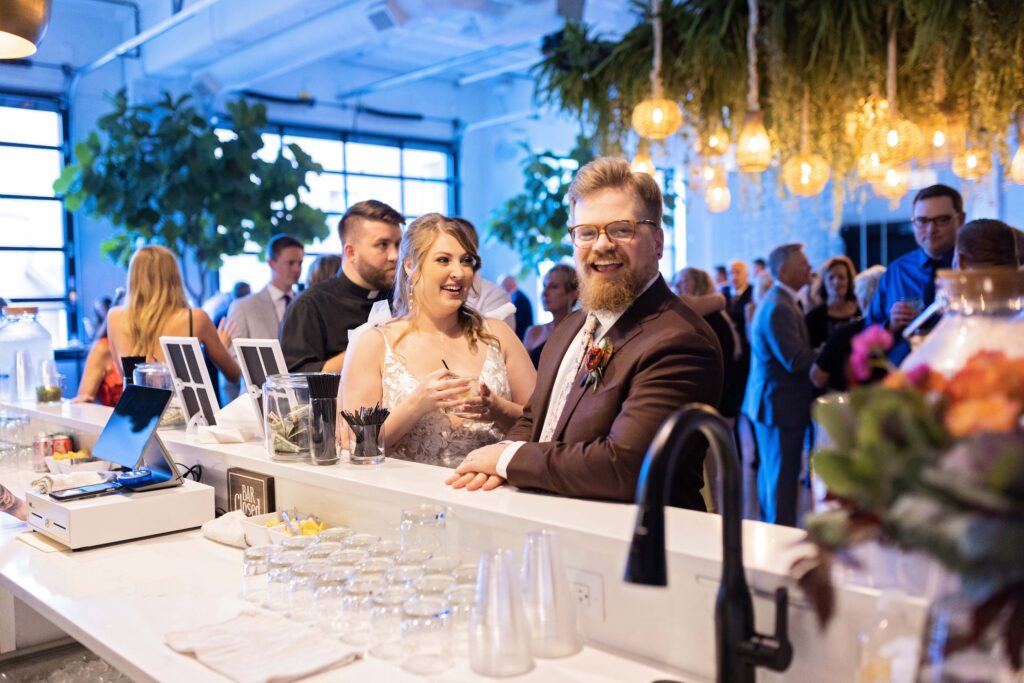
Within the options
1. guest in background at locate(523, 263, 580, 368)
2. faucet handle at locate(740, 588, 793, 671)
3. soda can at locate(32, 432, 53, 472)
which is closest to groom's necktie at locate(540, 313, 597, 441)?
faucet handle at locate(740, 588, 793, 671)

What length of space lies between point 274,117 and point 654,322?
38.5 feet

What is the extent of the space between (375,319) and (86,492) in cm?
126

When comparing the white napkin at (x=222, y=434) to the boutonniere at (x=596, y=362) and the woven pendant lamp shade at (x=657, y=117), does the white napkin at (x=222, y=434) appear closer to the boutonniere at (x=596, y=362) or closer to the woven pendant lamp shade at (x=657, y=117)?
the boutonniere at (x=596, y=362)

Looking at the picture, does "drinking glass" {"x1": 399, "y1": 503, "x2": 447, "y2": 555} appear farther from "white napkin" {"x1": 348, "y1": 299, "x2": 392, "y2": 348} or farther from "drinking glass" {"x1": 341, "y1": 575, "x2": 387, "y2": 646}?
"white napkin" {"x1": 348, "y1": 299, "x2": 392, "y2": 348}

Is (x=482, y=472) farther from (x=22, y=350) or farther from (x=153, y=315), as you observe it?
(x=22, y=350)

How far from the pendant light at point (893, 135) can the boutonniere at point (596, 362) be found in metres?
3.95

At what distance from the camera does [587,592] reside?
1.67 meters

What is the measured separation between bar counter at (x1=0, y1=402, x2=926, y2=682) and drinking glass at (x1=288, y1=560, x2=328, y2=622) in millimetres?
144

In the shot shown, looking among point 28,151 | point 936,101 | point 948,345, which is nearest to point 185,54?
point 28,151

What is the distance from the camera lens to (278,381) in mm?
2531

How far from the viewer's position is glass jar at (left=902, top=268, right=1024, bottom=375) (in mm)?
1091

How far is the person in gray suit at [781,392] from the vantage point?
499 cm

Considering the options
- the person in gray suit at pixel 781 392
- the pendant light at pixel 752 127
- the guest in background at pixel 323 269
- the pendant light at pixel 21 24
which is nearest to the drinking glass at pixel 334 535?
the pendant light at pixel 21 24

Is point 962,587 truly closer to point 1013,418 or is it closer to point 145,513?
point 1013,418
